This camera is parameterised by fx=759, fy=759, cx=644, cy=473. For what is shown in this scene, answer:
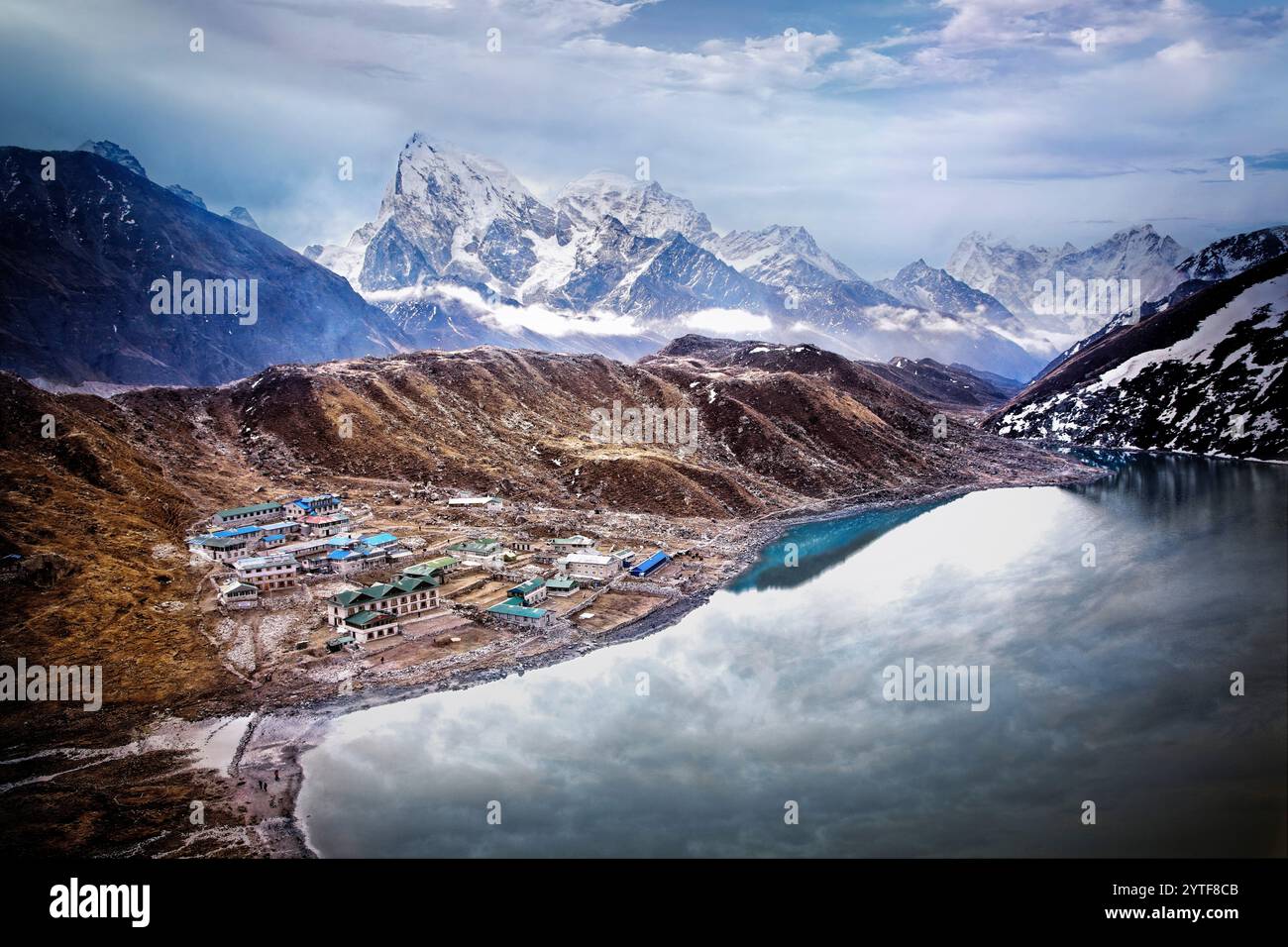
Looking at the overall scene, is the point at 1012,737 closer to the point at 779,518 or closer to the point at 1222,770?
the point at 1222,770

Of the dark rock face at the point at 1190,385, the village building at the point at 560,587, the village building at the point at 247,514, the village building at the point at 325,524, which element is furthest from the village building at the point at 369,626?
the dark rock face at the point at 1190,385

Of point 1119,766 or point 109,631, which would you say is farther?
point 109,631

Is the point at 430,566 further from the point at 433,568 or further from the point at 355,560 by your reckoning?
the point at 355,560

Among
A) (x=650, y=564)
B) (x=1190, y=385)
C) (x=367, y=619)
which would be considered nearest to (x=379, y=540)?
(x=367, y=619)

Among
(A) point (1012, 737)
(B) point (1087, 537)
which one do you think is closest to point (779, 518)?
(B) point (1087, 537)

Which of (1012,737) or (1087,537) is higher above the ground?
(1087,537)
